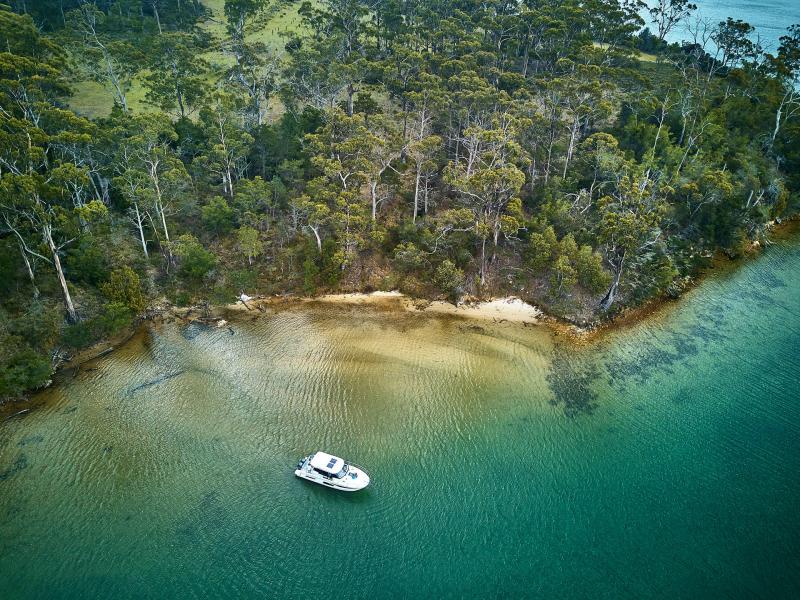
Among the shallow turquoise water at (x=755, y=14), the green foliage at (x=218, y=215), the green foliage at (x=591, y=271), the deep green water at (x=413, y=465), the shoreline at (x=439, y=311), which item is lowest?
the deep green water at (x=413, y=465)

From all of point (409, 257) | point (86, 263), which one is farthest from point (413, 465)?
point (86, 263)

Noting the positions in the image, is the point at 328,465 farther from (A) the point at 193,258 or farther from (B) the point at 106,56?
(B) the point at 106,56

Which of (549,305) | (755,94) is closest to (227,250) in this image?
(549,305)

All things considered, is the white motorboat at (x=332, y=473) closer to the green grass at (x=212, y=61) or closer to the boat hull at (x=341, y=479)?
the boat hull at (x=341, y=479)

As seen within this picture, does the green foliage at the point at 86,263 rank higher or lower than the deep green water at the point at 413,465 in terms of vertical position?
higher

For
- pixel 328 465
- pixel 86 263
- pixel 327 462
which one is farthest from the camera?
pixel 86 263

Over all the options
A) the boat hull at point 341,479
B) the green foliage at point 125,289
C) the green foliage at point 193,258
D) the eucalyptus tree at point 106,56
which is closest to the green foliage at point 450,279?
the boat hull at point 341,479
